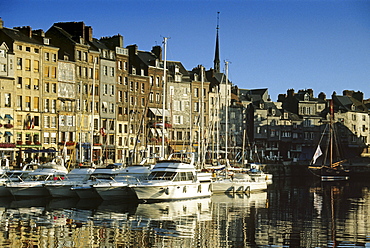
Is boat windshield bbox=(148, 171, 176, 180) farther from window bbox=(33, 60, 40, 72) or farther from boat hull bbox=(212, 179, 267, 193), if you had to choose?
window bbox=(33, 60, 40, 72)

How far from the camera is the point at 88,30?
290 ft

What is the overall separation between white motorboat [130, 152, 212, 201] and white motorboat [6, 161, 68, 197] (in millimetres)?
9361

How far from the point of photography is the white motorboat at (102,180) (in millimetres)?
51344

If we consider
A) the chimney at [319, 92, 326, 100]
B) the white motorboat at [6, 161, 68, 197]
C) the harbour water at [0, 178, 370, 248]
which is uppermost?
the chimney at [319, 92, 326, 100]

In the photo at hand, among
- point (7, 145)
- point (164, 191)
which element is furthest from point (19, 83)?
point (164, 191)

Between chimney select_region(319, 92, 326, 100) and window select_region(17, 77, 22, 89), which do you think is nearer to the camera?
window select_region(17, 77, 22, 89)

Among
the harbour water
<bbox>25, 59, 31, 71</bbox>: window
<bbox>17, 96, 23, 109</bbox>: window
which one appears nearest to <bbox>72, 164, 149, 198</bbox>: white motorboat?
the harbour water

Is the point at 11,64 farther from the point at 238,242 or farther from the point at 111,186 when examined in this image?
the point at 238,242

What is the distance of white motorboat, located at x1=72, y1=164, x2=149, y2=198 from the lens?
51.3m

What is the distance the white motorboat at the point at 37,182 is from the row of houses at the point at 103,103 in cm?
827

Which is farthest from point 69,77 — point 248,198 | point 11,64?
point 248,198

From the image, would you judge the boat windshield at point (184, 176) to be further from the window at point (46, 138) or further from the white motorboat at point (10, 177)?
the window at point (46, 138)

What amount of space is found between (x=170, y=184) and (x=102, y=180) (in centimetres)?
716

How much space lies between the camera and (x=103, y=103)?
8875 centimetres
